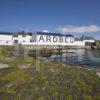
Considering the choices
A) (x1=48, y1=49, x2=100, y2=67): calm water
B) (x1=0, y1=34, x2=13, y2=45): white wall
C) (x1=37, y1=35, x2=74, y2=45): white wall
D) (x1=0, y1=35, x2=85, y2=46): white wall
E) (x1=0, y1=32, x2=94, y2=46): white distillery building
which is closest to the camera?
(x1=48, y1=49, x2=100, y2=67): calm water

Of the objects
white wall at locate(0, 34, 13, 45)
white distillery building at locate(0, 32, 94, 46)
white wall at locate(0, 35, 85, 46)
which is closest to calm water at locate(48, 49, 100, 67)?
white distillery building at locate(0, 32, 94, 46)


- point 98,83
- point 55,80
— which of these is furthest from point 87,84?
point 55,80

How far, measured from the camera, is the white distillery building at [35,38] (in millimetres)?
92725

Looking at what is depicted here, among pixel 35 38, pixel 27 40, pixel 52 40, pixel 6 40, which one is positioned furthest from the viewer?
pixel 52 40

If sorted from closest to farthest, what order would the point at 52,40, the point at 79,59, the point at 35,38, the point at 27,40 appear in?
the point at 79,59 < the point at 27,40 < the point at 35,38 < the point at 52,40

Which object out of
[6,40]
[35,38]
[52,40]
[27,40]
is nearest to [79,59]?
[35,38]

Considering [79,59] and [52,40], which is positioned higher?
[52,40]

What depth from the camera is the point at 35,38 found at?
324 feet

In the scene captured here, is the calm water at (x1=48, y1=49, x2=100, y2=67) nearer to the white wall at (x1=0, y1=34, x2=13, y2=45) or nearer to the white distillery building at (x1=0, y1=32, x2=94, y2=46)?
the white distillery building at (x1=0, y1=32, x2=94, y2=46)

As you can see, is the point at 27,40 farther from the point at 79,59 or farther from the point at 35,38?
the point at 79,59

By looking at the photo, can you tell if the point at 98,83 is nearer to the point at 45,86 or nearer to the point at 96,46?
the point at 45,86

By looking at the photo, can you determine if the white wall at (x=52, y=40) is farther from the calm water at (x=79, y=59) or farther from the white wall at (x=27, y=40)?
the calm water at (x=79, y=59)

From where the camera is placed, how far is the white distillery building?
92.7 meters

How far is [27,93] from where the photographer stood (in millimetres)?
15461
